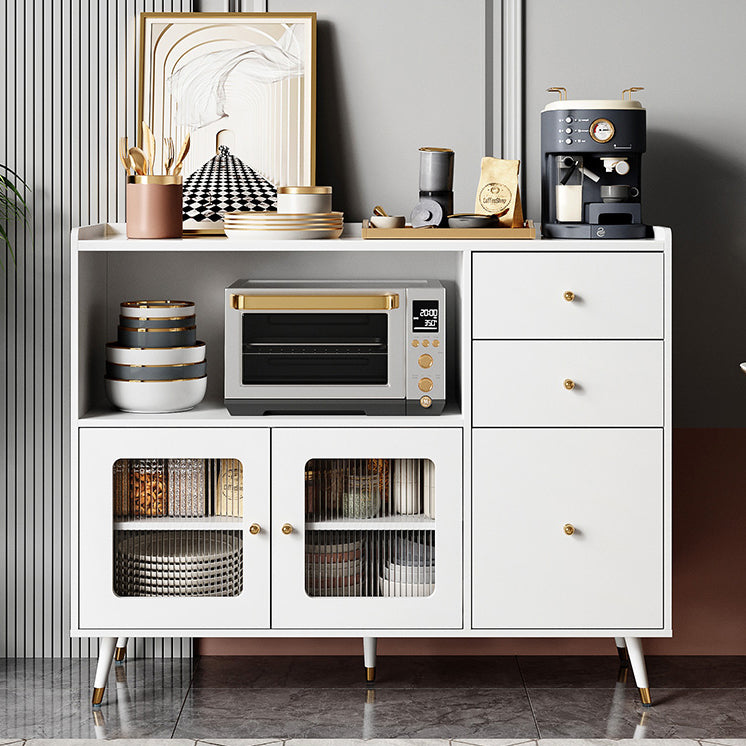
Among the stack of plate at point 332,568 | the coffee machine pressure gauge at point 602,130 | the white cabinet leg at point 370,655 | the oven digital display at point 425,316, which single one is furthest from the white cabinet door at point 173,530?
the coffee machine pressure gauge at point 602,130

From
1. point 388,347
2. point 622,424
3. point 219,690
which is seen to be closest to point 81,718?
point 219,690

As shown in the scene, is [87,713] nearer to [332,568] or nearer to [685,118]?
[332,568]

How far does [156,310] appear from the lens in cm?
246

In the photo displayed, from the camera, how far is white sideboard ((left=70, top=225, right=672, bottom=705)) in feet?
7.76

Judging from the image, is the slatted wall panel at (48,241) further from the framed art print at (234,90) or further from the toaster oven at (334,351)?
the toaster oven at (334,351)

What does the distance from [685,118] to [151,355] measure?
1.50 metres

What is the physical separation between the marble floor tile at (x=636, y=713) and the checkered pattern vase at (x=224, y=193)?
143cm

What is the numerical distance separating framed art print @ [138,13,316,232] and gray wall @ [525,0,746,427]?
60cm

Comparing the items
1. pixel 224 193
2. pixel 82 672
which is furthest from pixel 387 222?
pixel 82 672

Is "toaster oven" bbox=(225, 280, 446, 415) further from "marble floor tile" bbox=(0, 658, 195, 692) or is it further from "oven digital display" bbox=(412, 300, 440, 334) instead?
"marble floor tile" bbox=(0, 658, 195, 692)

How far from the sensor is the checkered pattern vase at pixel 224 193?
2605 millimetres

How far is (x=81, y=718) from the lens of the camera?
249 centimetres

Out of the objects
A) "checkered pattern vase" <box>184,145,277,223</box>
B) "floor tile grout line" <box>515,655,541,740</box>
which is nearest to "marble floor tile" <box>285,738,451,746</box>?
"floor tile grout line" <box>515,655,541,740</box>

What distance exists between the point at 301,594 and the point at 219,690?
434 millimetres
